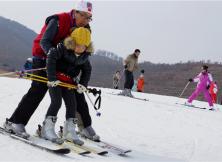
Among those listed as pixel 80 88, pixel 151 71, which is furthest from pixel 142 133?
pixel 151 71

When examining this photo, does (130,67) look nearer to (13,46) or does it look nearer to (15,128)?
(15,128)

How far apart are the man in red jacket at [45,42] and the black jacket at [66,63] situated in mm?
110

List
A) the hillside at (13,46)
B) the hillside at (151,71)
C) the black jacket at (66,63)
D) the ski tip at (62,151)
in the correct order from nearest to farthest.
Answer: the ski tip at (62,151) < the black jacket at (66,63) < the hillside at (151,71) < the hillside at (13,46)

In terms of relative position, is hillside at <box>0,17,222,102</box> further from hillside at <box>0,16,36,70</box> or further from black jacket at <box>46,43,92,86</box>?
black jacket at <box>46,43,92,86</box>

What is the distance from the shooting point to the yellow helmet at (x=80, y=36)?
213 inches

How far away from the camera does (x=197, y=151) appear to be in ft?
23.0

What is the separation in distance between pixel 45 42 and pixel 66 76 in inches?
20.5

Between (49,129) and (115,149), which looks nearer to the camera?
(49,129)

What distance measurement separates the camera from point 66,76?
5.68 metres

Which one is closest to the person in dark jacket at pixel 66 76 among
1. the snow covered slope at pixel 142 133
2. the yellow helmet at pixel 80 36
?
the yellow helmet at pixel 80 36

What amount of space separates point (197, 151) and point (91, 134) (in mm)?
1925

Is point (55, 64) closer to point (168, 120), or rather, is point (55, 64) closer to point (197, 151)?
point (197, 151)

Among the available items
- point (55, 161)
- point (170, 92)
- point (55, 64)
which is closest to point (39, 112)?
point (55, 64)

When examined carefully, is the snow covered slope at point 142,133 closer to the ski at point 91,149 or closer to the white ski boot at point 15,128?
the ski at point 91,149
